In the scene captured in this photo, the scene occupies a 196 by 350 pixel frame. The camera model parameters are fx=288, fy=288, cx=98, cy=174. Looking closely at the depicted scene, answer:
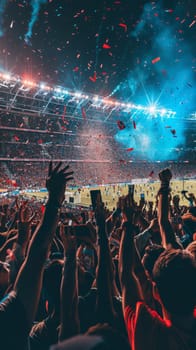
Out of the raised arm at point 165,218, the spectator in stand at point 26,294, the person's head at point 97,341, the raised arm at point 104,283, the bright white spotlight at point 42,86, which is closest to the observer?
the person's head at point 97,341

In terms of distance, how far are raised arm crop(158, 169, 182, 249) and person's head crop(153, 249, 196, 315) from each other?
1376 millimetres

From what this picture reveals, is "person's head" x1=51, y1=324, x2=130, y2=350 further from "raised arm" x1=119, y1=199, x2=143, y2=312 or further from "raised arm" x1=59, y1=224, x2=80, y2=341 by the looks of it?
"raised arm" x1=59, y1=224, x2=80, y2=341

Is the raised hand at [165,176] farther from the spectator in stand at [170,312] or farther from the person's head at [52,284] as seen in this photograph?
the spectator in stand at [170,312]

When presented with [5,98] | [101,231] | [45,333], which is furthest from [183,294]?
[5,98]

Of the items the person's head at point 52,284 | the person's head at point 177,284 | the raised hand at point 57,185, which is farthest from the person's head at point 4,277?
the person's head at point 177,284

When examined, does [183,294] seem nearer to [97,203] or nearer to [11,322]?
[11,322]

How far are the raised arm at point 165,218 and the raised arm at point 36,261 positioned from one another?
4.78 feet

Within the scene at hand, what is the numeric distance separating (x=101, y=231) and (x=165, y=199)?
1.38 m

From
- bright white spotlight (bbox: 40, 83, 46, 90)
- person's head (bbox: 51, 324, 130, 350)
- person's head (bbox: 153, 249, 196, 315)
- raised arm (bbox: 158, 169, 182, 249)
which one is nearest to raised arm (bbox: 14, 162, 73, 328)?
person's head (bbox: 51, 324, 130, 350)

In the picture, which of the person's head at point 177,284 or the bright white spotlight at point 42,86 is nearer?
the person's head at point 177,284

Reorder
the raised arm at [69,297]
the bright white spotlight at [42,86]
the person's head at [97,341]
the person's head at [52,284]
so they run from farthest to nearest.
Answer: the bright white spotlight at [42,86]
the person's head at [52,284]
the raised arm at [69,297]
the person's head at [97,341]

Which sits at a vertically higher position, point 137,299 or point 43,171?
point 43,171

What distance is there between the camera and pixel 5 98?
45.1 metres

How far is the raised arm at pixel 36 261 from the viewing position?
1581 millimetres
